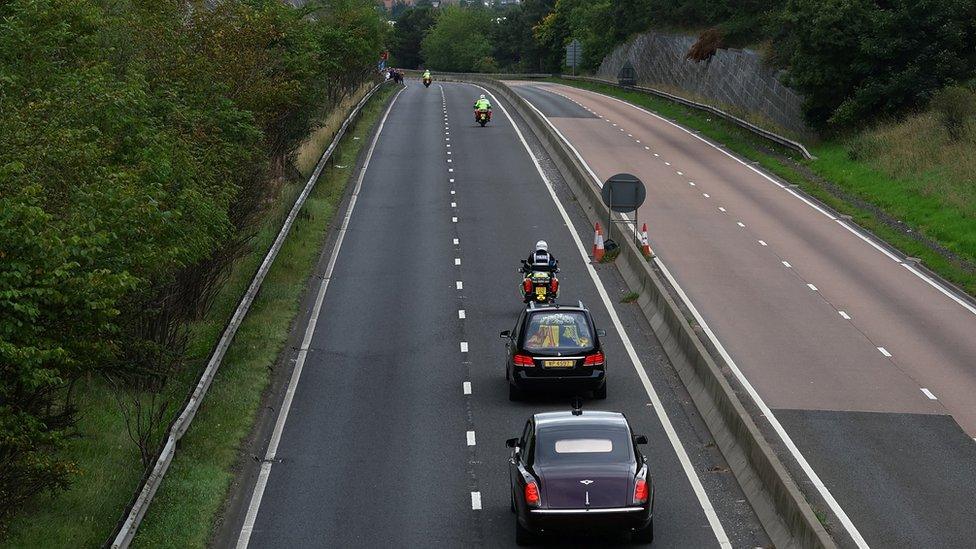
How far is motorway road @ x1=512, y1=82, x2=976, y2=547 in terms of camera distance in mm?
17219

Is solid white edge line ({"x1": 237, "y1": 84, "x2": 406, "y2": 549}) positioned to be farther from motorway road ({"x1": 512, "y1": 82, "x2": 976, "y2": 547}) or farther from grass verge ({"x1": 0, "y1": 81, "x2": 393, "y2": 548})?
motorway road ({"x1": 512, "y1": 82, "x2": 976, "y2": 547})

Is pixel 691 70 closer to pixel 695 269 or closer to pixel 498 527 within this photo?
pixel 695 269

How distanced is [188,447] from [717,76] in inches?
2603

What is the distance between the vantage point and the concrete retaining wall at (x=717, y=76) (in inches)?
2480

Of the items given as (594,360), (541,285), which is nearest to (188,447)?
(594,360)

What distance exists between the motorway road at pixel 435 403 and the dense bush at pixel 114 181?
2.68 meters

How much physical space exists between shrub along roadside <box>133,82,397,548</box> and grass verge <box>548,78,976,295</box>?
1619cm

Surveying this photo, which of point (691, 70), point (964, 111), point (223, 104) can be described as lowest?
point (691, 70)

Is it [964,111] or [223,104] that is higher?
[223,104]

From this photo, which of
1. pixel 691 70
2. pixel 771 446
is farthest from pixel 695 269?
pixel 691 70

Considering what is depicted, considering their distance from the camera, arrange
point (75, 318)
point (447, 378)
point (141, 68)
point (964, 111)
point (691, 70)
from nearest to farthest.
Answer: point (75, 318) < point (447, 378) < point (141, 68) < point (964, 111) < point (691, 70)

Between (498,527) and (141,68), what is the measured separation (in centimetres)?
1391

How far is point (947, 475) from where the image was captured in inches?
703

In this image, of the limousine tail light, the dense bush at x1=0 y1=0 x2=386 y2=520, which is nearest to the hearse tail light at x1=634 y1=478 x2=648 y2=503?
the limousine tail light
